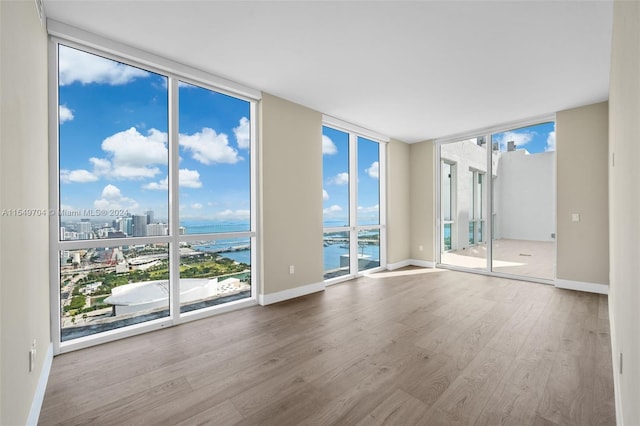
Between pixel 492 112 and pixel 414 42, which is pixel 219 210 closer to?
pixel 414 42

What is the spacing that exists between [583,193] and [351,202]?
3.51m

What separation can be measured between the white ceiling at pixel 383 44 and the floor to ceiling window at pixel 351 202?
1.22 meters

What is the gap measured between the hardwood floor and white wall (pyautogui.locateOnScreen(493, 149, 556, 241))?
6.40ft

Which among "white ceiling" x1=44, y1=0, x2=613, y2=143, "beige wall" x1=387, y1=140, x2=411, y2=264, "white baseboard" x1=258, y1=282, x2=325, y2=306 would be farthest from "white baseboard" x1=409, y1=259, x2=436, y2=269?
"white ceiling" x1=44, y1=0, x2=613, y2=143

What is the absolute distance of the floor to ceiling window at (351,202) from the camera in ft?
16.4

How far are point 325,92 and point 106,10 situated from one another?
92.0 inches

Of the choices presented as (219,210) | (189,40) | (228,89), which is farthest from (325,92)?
(219,210)

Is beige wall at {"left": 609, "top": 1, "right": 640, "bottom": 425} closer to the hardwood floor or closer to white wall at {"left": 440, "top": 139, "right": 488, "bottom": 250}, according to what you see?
the hardwood floor

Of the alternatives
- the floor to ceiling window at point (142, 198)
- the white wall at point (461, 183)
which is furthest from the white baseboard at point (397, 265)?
the floor to ceiling window at point (142, 198)

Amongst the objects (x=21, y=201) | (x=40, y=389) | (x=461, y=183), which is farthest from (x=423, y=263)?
(x=21, y=201)

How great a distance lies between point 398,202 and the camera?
246 inches

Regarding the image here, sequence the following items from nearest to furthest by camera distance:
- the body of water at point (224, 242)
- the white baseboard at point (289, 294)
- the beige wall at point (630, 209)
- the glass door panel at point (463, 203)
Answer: the beige wall at point (630, 209)
the body of water at point (224, 242)
the white baseboard at point (289, 294)
the glass door panel at point (463, 203)

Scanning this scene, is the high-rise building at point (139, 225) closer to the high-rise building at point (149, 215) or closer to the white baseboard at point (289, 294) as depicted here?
the high-rise building at point (149, 215)

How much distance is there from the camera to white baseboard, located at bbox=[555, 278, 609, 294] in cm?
411
